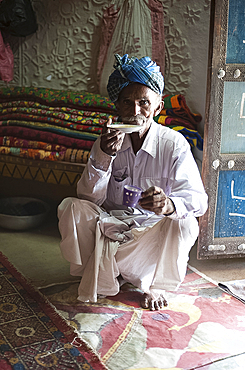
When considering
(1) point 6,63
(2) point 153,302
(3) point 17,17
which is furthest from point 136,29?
(2) point 153,302

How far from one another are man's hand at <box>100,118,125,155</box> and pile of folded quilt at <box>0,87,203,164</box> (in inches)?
54.3

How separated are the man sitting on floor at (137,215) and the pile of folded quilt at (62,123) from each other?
45.5 inches

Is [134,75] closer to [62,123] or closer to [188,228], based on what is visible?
[188,228]

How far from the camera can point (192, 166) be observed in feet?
7.61

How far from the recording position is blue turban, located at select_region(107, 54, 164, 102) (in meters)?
2.27

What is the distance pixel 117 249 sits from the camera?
2262mm

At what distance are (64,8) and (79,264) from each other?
338 cm

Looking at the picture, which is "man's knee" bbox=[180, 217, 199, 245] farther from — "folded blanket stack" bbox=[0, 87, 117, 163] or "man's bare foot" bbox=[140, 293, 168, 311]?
"folded blanket stack" bbox=[0, 87, 117, 163]

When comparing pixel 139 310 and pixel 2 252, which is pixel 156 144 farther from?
pixel 2 252

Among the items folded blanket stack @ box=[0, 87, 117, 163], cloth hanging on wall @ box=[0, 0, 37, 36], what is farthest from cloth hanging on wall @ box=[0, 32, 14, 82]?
folded blanket stack @ box=[0, 87, 117, 163]

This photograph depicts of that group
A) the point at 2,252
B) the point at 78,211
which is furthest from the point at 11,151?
the point at 78,211

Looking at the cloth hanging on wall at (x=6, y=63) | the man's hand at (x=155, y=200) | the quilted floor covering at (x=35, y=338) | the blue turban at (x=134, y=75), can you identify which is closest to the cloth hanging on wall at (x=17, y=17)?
the cloth hanging on wall at (x=6, y=63)

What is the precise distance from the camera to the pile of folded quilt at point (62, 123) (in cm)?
364

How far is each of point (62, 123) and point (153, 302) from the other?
2099 millimetres
